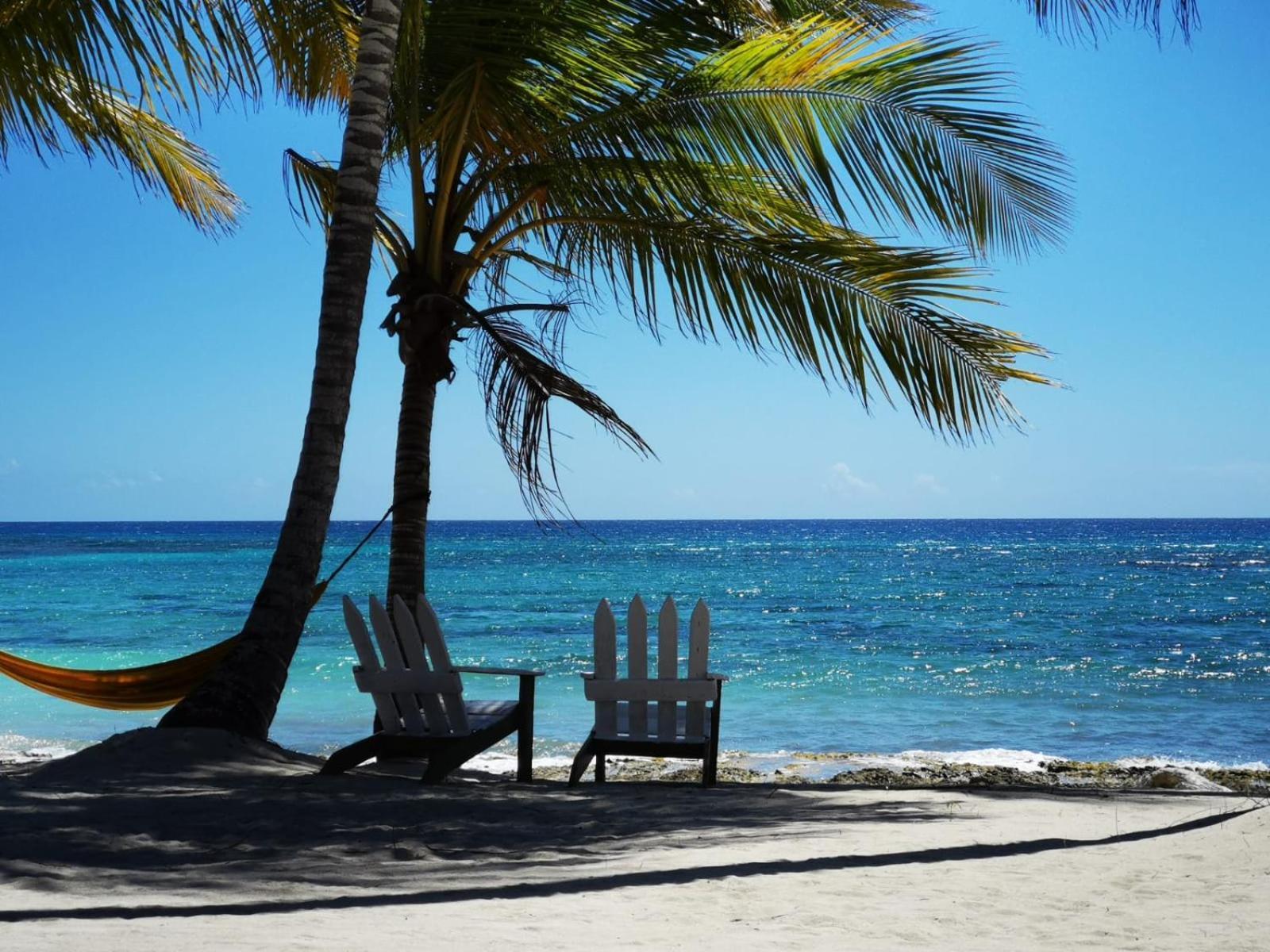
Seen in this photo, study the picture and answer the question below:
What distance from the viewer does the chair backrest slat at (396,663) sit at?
17.4ft

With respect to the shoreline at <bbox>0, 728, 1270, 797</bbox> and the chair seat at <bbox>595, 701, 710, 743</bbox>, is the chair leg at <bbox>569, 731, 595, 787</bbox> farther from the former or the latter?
the shoreline at <bbox>0, 728, 1270, 797</bbox>

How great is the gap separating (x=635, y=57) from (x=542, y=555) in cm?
4815

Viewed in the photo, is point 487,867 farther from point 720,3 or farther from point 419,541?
point 720,3

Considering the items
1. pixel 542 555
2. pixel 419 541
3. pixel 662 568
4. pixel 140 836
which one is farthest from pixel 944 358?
pixel 542 555

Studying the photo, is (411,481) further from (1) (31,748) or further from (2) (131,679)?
(1) (31,748)

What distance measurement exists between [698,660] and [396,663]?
1.40 metres

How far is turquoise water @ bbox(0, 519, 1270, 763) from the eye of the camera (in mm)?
10641

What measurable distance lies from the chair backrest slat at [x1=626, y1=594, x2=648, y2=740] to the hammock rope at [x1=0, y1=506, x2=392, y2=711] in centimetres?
132

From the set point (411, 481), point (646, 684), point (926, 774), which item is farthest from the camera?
point (926, 774)

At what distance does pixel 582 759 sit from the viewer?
545 centimetres

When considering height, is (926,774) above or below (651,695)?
below

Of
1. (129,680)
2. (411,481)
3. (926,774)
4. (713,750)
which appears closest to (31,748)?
(129,680)

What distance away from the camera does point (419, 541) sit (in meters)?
6.62

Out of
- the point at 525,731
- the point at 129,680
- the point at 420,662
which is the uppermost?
the point at 420,662
